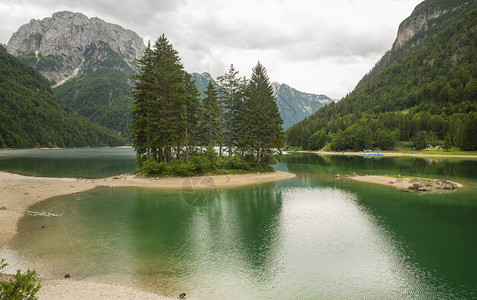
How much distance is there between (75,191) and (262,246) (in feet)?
105

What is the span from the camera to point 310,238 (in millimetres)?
20344

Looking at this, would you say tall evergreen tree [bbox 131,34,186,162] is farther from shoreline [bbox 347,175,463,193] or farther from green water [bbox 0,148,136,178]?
shoreline [bbox 347,175,463,193]

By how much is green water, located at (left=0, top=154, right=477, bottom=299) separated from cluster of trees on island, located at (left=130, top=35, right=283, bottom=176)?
669 inches

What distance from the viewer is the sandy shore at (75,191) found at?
36.6 feet

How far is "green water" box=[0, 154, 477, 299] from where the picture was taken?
13.2 meters

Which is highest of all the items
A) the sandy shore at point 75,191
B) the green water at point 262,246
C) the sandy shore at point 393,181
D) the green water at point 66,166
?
the green water at point 66,166

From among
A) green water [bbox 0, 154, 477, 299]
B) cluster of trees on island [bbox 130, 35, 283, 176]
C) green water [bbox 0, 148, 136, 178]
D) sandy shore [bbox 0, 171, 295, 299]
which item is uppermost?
cluster of trees on island [bbox 130, 35, 283, 176]

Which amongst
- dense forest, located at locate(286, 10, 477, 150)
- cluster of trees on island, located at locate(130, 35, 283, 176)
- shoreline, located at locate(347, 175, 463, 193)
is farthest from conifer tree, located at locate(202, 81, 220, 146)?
dense forest, located at locate(286, 10, 477, 150)

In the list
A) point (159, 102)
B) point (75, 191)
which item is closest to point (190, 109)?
point (159, 102)

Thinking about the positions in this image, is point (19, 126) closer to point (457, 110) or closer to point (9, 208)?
point (9, 208)

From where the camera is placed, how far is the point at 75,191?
37.2 meters

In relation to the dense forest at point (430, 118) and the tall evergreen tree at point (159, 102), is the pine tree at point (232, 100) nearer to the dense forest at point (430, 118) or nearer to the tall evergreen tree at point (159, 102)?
the tall evergreen tree at point (159, 102)

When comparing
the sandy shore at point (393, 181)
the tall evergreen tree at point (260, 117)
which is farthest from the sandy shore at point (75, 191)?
the sandy shore at point (393, 181)

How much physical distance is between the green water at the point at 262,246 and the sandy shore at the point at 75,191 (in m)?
1.15
